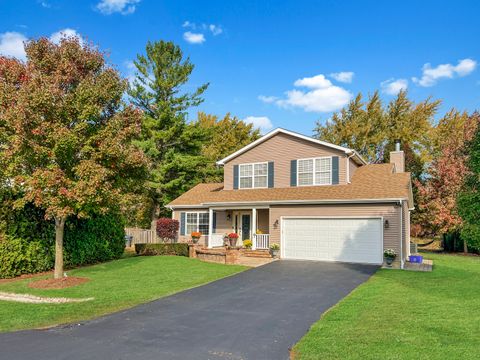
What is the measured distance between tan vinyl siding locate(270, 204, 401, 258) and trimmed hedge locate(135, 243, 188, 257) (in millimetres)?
4867

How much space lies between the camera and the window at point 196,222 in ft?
75.0

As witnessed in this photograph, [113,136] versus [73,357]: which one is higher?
[113,136]

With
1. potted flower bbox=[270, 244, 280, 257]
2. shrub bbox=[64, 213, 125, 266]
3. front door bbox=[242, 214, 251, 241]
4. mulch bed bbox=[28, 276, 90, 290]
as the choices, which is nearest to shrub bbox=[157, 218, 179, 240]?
shrub bbox=[64, 213, 125, 266]

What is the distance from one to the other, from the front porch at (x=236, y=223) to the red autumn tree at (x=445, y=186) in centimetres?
1340

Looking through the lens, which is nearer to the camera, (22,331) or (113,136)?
(22,331)

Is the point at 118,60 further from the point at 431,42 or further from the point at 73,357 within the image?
the point at 431,42

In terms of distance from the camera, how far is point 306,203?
1791 cm

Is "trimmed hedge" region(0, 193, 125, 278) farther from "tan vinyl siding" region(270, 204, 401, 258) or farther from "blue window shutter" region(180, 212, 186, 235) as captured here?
"tan vinyl siding" region(270, 204, 401, 258)

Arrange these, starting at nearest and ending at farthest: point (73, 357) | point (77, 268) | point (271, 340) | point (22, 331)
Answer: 1. point (73, 357)
2. point (271, 340)
3. point (22, 331)
4. point (77, 268)

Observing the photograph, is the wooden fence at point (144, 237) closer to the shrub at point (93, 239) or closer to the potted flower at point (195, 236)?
the potted flower at point (195, 236)

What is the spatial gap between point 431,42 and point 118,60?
16.0 meters

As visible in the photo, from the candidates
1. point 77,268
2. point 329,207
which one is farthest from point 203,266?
point 329,207

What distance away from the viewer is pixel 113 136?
1201 cm

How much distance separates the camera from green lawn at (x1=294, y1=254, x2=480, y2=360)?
5.75 m
